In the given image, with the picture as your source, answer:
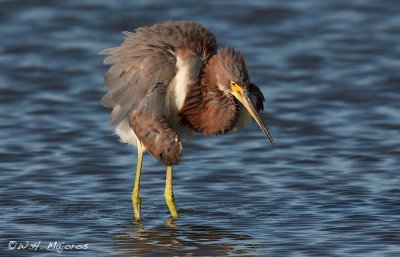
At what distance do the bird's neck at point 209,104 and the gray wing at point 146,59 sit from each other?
19 cm

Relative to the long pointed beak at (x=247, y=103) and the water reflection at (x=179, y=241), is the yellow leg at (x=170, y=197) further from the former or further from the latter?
the long pointed beak at (x=247, y=103)

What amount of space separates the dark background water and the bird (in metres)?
0.66

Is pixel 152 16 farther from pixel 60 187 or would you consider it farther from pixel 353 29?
pixel 60 187

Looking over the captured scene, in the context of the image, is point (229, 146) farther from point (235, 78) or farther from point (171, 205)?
point (235, 78)

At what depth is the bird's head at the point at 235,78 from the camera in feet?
27.1

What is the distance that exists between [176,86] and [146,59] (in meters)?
0.30

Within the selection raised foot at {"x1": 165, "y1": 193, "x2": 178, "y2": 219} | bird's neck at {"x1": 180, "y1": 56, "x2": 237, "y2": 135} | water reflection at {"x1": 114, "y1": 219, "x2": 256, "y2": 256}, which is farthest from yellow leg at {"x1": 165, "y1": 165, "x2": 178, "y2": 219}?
bird's neck at {"x1": 180, "y1": 56, "x2": 237, "y2": 135}

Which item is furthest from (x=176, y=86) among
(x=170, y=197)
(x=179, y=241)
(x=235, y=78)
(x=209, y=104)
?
(x=179, y=241)

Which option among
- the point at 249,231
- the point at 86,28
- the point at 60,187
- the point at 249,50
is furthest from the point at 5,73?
the point at 249,231

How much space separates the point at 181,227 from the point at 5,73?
5.67m

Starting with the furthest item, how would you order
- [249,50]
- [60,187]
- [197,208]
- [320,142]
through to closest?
[249,50]
[320,142]
[60,187]
[197,208]

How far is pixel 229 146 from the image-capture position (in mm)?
11070

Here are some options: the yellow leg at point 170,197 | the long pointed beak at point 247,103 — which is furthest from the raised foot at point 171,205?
the long pointed beak at point 247,103

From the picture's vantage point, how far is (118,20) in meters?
15.4
